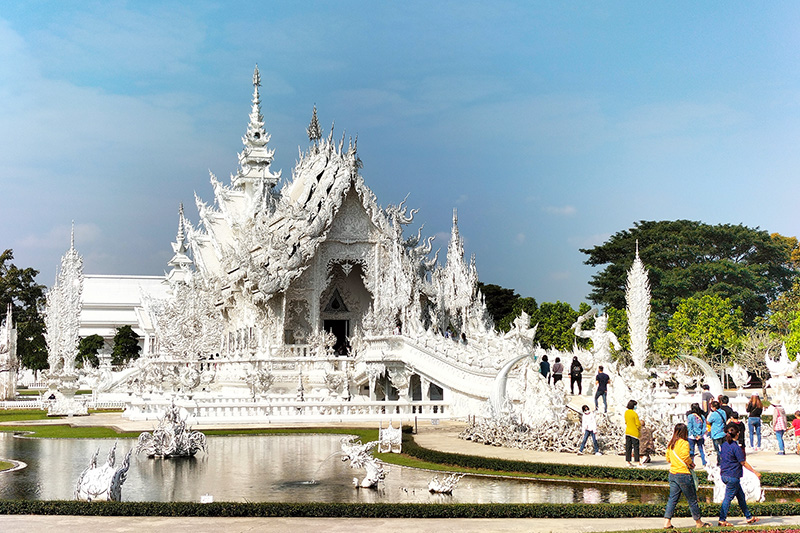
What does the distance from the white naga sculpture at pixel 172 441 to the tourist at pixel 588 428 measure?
6.99 metres

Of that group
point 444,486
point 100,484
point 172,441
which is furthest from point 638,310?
point 100,484

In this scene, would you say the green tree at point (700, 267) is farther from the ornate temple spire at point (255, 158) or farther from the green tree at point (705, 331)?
the ornate temple spire at point (255, 158)

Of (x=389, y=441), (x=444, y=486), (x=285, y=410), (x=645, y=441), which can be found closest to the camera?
(x=444, y=486)

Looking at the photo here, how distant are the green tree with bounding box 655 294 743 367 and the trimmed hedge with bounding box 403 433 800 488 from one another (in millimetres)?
27401

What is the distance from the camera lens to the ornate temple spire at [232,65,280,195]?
45281 mm

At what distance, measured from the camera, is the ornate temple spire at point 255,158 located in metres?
45.3

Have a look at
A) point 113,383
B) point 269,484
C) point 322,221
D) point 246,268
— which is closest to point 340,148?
point 322,221

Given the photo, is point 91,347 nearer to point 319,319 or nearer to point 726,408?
point 319,319

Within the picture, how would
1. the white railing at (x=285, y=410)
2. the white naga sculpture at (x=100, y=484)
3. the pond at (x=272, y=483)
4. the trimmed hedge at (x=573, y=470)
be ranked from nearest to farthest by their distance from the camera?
1. the white naga sculpture at (x=100, y=484)
2. the pond at (x=272, y=483)
3. the trimmed hedge at (x=573, y=470)
4. the white railing at (x=285, y=410)

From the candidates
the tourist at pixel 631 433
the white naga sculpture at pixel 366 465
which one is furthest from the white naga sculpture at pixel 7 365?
the tourist at pixel 631 433

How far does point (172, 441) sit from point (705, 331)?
3074cm

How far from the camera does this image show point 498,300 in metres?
61.6

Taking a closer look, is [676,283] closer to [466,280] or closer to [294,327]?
[466,280]

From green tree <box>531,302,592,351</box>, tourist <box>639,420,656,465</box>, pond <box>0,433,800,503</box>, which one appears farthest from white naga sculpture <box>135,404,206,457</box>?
green tree <box>531,302,592,351</box>
